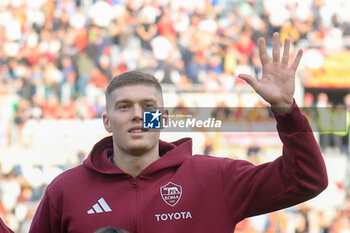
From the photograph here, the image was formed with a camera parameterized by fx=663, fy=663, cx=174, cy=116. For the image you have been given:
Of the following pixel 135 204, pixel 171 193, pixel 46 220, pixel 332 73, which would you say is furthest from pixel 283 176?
pixel 332 73

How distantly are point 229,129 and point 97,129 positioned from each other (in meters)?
1.57

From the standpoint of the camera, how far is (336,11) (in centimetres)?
890

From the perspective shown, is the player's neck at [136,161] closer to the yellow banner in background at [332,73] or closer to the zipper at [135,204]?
the zipper at [135,204]

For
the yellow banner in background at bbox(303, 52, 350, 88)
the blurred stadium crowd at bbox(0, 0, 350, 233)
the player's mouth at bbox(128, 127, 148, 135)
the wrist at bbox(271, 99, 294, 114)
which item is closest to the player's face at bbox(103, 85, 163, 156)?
the player's mouth at bbox(128, 127, 148, 135)

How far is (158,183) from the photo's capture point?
7.36 ft

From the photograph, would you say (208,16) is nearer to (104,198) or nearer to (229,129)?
(229,129)

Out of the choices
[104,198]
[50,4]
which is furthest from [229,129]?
[104,198]

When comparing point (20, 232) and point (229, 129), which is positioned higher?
point (229, 129)

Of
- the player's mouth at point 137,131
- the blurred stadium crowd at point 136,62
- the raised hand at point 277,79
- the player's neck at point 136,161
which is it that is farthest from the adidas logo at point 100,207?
the blurred stadium crowd at point 136,62

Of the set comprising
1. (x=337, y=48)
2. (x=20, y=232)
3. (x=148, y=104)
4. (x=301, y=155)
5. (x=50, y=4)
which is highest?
(x=50, y=4)

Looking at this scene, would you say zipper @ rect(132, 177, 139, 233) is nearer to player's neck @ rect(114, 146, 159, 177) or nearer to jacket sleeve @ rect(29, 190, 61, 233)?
player's neck @ rect(114, 146, 159, 177)

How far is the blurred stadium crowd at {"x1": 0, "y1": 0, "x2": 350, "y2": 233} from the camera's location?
25.4 feet

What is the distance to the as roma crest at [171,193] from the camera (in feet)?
7.14
